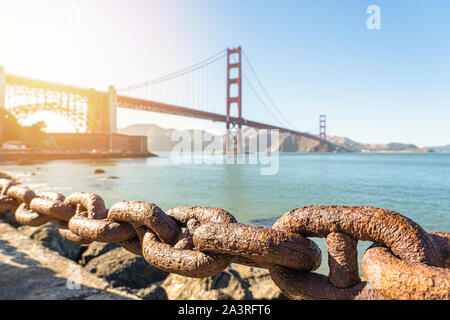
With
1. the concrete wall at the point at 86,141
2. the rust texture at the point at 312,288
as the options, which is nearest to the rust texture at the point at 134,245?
the rust texture at the point at 312,288

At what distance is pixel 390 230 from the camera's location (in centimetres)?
59

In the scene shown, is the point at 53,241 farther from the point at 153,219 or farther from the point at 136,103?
the point at 136,103

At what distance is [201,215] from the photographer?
0.83 metres

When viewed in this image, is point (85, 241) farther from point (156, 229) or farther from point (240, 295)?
point (240, 295)

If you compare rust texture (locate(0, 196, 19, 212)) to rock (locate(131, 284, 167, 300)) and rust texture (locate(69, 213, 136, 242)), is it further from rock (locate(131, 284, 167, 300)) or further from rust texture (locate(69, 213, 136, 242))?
rock (locate(131, 284, 167, 300))

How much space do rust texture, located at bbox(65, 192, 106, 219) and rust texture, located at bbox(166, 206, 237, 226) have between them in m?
0.35

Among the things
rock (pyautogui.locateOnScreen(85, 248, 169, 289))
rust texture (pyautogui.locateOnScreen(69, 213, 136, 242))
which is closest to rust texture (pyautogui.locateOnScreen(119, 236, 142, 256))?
rust texture (pyautogui.locateOnScreen(69, 213, 136, 242))

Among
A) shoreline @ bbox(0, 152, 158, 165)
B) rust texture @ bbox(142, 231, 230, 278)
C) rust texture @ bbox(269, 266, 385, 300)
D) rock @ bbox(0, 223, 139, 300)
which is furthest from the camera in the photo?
shoreline @ bbox(0, 152, 158, 165)

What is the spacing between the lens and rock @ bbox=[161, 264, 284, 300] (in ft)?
8.51

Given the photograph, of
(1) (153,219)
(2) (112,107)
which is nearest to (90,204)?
(1) (153,219)

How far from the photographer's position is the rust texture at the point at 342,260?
628 mm

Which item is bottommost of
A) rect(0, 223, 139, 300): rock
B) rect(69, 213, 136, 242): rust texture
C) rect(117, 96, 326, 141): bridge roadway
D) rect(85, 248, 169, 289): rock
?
rect(85, 248, 169, 289): rock

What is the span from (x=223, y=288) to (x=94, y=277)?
3.86ft

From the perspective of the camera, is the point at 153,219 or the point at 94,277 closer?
the point at 153,219
